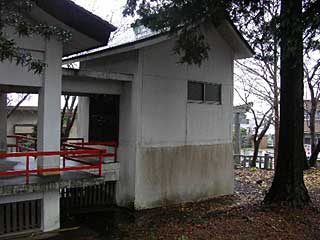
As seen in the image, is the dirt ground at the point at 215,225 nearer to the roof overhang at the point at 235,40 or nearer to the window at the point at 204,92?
the window at the point at 204,92

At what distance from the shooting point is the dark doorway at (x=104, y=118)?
35.8 feet

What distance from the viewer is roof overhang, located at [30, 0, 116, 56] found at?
24.1 ft

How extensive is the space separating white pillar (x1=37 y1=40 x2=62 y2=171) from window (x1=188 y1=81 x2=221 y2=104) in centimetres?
479

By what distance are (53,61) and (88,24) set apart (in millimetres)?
1101

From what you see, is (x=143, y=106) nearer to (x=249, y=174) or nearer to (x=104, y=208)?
(x=104, y=208)

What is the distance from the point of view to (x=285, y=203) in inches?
358

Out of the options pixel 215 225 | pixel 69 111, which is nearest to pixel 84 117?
pixel 215 225

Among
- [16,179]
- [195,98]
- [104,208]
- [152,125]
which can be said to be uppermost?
[195,98]

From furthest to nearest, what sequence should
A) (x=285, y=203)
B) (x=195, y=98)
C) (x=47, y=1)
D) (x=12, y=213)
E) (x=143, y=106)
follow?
(x=195, y=98), (x=143, y=106), (x=285, y=203), (x=12, y=213), (x=47, y=1)

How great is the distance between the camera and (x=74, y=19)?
768cm

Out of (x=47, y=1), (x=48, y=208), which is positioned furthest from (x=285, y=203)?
(x=47, y=1)

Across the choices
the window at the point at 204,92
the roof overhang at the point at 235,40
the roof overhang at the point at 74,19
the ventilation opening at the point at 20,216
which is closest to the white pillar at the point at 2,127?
the ventilation opening at the point at 20,216

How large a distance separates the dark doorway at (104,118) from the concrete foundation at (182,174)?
1.29m

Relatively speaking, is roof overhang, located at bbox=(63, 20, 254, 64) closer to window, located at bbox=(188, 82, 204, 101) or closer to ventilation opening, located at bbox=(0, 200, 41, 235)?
window, located at bbox=(188, 82, 204, 101)
